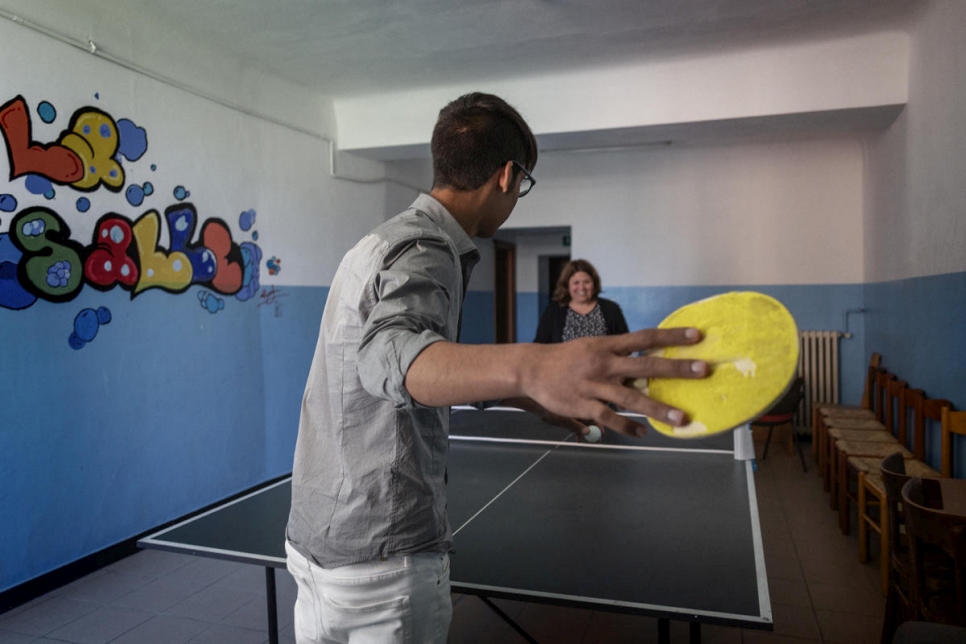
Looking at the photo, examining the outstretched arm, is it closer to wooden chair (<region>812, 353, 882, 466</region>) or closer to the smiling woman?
the smiling woman

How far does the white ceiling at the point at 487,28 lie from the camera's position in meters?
3.67

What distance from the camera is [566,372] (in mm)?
660

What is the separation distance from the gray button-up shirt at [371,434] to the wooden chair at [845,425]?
4.15 metres

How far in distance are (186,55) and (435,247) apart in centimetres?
392

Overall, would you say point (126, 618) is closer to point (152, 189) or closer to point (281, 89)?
point (152, 189)

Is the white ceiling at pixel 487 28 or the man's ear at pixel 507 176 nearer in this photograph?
the man's ear at pixel 507 176

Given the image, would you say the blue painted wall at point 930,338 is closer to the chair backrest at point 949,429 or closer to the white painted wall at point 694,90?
the chair backrest at point 949,429

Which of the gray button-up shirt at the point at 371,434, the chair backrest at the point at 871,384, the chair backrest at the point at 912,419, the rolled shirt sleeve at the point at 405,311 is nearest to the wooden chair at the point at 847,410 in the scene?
the chair backrest at the point at 871,384

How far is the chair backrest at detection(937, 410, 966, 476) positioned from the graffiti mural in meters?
4.18

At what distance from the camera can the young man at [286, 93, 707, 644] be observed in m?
0.78

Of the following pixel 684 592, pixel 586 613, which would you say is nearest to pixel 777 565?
pixel 586 613

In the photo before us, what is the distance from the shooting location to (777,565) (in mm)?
3453

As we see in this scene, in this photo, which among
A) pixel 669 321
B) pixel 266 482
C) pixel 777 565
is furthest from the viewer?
pixel 266 482

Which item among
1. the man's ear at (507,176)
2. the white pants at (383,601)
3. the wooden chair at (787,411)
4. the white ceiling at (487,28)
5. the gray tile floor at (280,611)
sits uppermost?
the white ceiling at (487,28)
